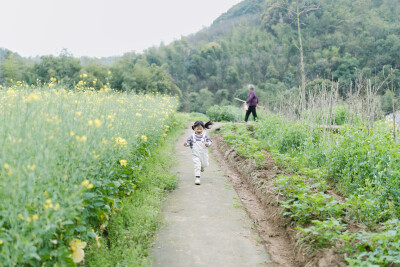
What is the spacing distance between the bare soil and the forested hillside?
73.6 ft

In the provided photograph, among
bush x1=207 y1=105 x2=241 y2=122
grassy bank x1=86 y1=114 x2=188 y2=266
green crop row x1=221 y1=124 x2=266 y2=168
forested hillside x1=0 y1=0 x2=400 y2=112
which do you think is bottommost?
bush x1=207 y1=105 x2=241 y2=122

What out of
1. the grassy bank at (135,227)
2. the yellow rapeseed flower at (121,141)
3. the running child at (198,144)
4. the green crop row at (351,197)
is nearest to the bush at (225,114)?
the green crop row at (351,197)

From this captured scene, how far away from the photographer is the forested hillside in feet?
105

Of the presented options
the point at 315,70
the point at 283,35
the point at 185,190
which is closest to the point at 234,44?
the point at 283,35

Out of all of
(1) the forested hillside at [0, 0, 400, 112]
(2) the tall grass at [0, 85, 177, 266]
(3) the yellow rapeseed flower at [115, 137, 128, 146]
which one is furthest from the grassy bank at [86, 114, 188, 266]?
(1) the forested hillside at [0, 0, 400, 112]

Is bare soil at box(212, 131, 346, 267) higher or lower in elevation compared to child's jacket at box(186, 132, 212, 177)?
lower

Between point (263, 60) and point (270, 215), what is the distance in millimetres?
58068

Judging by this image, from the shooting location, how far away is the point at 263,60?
59656 millimetres

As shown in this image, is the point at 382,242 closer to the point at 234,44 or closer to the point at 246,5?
the point at 234,44

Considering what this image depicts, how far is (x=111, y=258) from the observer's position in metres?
3.38

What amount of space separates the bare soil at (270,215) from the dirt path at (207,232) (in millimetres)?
153

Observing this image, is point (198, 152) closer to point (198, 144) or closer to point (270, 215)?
point (198, 144)

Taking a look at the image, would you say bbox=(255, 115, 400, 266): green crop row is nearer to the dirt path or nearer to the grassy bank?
the dirt path

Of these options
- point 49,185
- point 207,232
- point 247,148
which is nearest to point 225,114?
point 247,148
